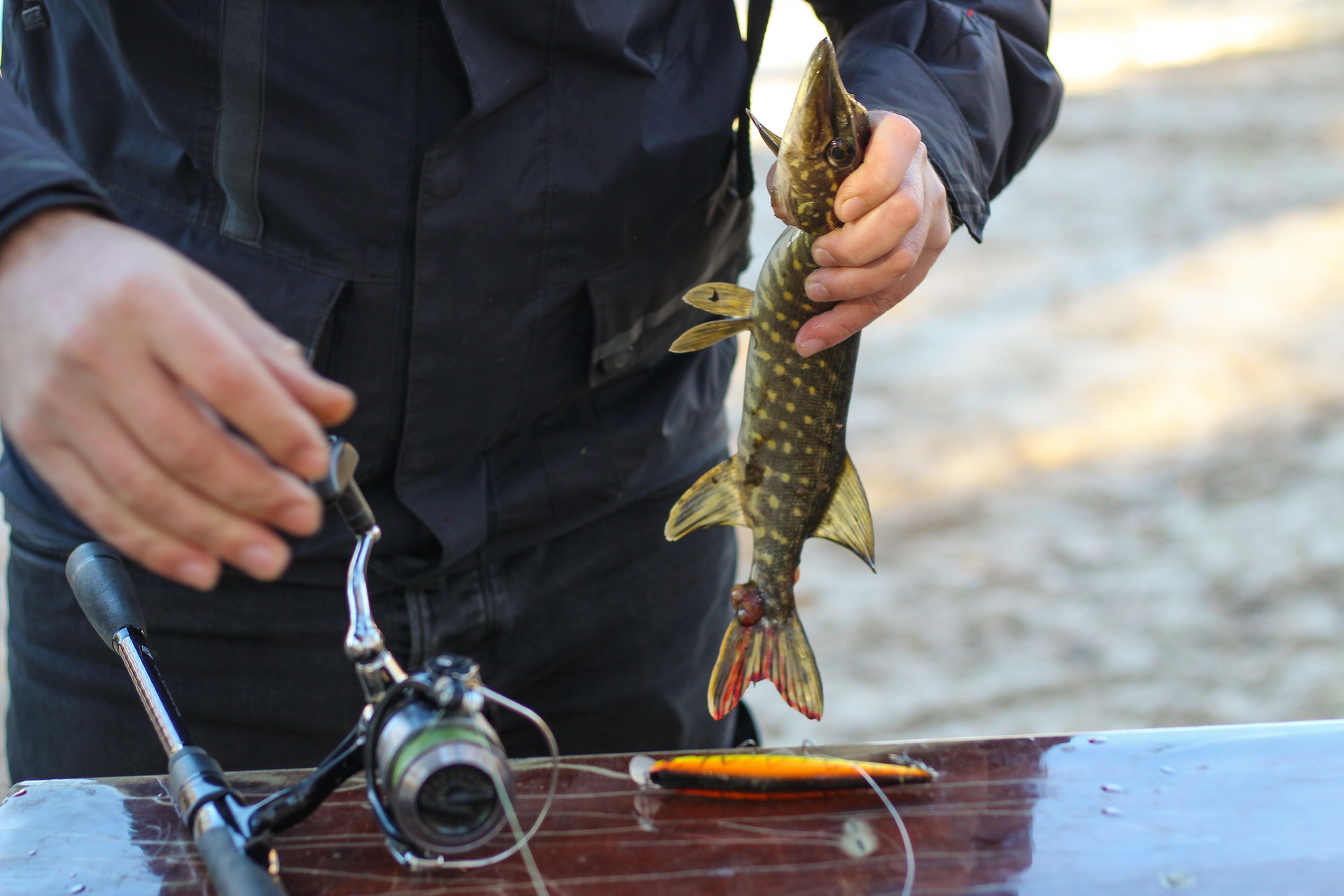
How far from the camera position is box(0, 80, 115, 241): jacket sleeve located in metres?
0.96

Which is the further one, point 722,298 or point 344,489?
point 722,298

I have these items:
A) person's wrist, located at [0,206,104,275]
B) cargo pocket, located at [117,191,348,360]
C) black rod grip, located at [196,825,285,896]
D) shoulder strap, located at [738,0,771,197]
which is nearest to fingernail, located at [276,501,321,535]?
person's wrist, located at [0,206,104,275]

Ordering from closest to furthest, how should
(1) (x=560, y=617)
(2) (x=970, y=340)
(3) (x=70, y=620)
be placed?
(3) (x=70, y=620) < (1) (x=560, y=617) < (2) (x=970, y=340)

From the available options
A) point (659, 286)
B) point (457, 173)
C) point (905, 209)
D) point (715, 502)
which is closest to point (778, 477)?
point (715, 502)

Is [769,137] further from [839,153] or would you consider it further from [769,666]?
[769,666]

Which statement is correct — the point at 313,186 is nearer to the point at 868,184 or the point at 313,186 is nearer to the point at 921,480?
the point at 868,184

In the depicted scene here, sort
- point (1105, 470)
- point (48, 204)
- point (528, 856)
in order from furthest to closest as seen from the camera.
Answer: point (1105, 470)
point (528, 856)
point (48, 204)

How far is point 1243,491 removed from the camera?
15.5 feet

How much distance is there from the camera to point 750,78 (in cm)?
186

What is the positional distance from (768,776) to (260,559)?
738 millimetres

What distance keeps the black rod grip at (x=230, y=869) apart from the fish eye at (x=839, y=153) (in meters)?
1.04

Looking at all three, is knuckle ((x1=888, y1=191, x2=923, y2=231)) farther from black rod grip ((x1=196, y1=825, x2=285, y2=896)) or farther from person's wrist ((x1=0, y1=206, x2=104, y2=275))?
black rod grip ((x1=196, y1=825, x2=285, y2=896))

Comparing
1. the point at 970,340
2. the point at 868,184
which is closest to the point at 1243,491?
the point at 970,340

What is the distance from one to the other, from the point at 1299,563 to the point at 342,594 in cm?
370
